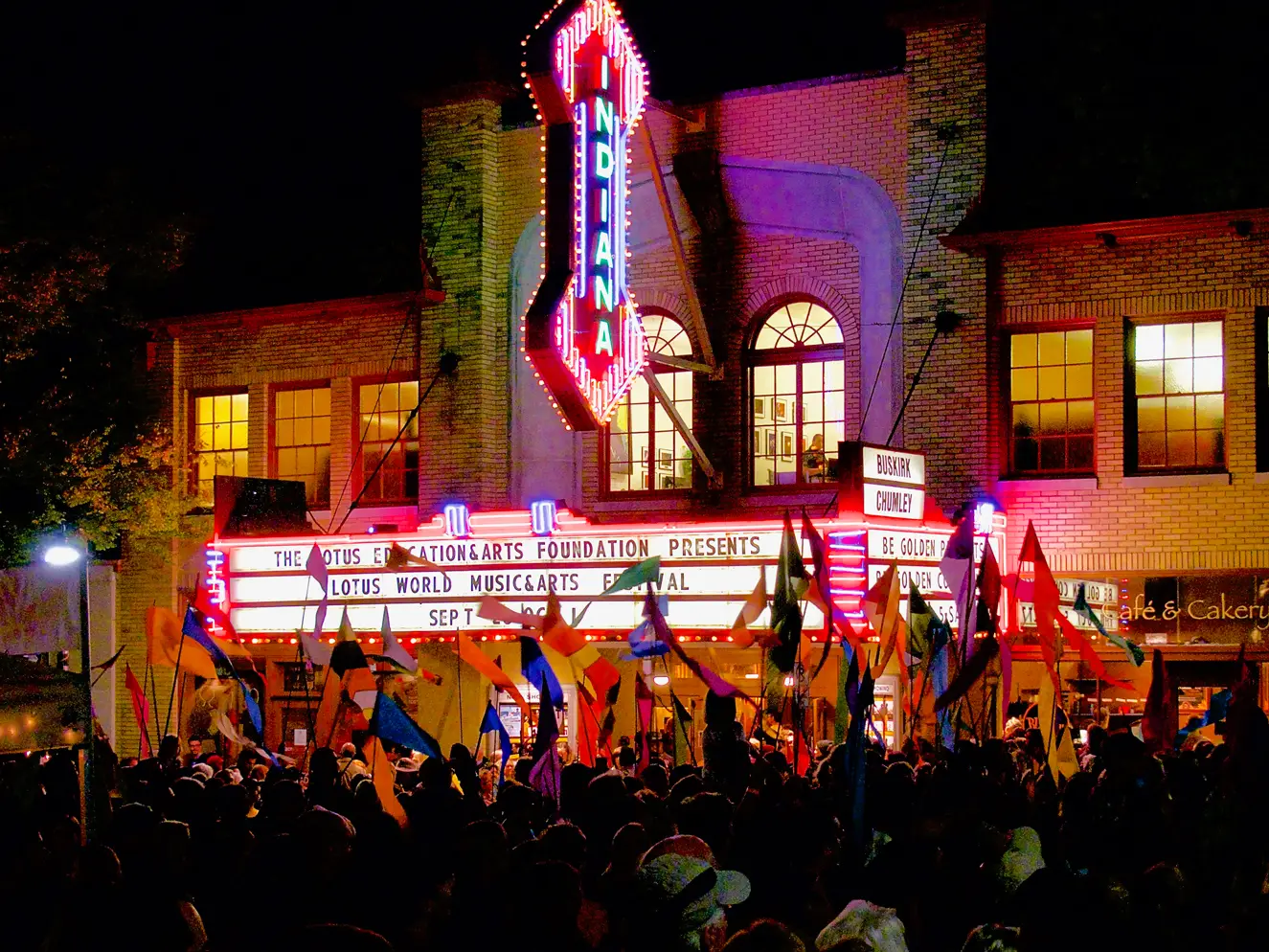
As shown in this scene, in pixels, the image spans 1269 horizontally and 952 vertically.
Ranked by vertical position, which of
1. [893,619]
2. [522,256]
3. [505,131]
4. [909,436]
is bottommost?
[893,619]

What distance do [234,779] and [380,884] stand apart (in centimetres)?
452

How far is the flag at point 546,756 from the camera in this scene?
30.5ft

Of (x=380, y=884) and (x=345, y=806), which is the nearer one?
(x=380, y=884)

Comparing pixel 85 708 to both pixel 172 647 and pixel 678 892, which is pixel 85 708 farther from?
pixel 678 892

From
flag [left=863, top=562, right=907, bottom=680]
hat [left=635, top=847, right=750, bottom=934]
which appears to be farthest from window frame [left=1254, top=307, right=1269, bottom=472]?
hat [left=635, top=847, right=750, bottom=934]

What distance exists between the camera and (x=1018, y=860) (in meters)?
5.98

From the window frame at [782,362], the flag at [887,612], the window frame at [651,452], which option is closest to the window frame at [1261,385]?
the window frame at [782,362]

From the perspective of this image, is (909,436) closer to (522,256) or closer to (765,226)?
(765,226)

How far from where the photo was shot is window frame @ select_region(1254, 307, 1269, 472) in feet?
52.5

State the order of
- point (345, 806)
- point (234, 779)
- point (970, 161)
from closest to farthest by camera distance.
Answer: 1. point (345, 806)
2. point (234, 779)
3. point (970, 161)

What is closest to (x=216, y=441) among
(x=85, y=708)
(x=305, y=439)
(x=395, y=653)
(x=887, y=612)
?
(x=305, y=439)

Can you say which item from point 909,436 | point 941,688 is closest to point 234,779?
point 941,688

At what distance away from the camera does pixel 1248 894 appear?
18.1 feet

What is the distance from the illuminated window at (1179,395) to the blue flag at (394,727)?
10.7m
